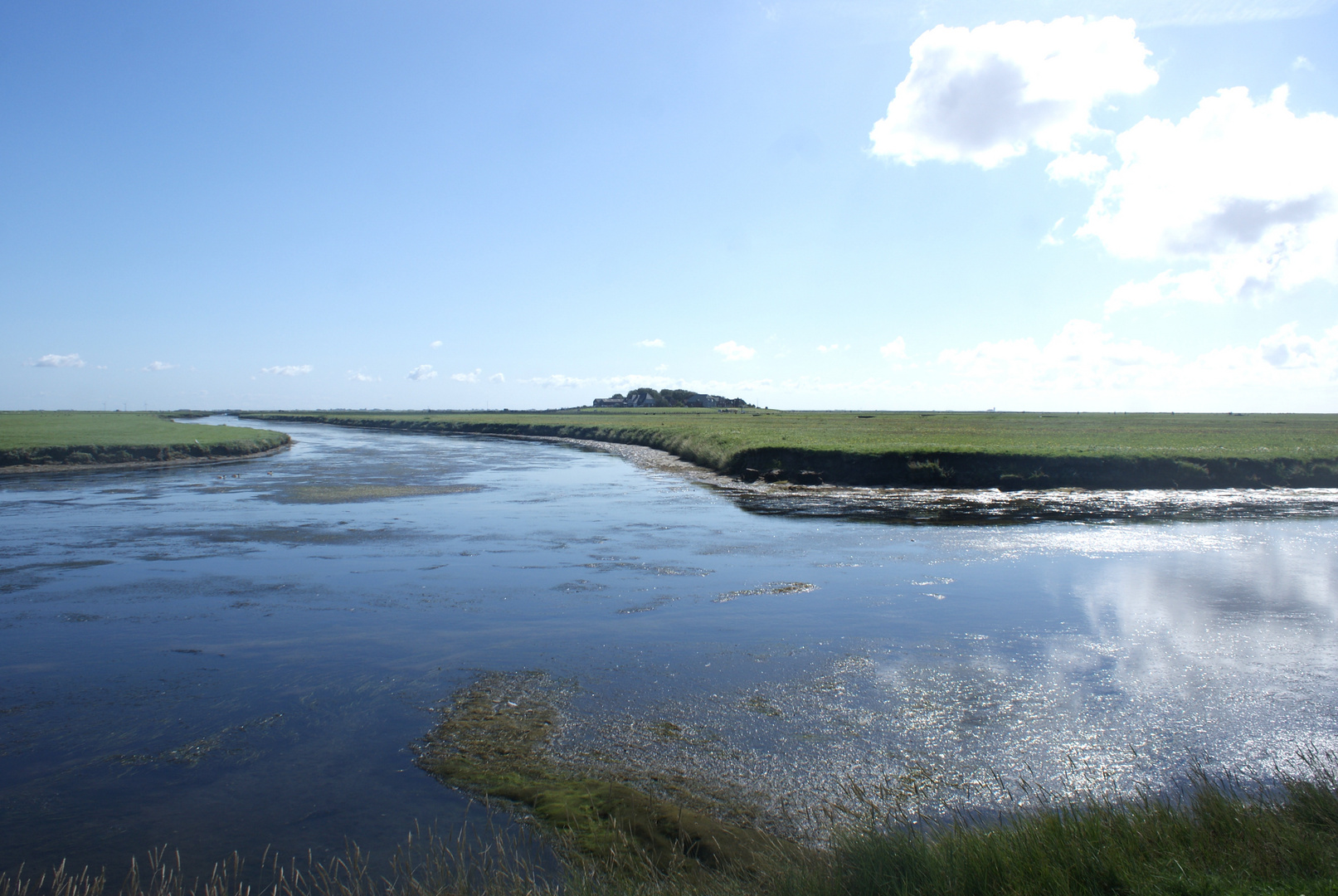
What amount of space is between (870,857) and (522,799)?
11.8 feet

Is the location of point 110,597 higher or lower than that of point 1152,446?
lower

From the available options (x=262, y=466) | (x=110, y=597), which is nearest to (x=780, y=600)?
(x=110, y=597)

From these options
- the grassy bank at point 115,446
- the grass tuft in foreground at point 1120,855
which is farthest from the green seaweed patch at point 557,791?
the grassy bank at point 115,446

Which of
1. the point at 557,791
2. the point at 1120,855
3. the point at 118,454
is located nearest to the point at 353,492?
the point at 118,454

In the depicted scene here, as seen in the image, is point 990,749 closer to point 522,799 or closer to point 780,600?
point 522,799

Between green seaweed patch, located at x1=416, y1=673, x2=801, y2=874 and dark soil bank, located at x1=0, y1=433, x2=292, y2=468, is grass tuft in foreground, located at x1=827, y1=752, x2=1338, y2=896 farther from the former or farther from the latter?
dark soil bank, located at x1=0, y1=433, x2=292, y2=468

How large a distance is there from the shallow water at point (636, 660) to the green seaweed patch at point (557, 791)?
471 millimetres

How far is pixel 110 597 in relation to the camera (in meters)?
15.2

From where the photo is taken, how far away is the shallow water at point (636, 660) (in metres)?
7.55

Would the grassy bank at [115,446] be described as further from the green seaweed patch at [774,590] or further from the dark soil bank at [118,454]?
the green seaweed patch at [774,590]

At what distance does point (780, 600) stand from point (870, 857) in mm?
9943

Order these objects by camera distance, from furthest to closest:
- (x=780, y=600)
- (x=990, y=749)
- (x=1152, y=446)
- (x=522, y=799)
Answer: (x=1152, y=446), (x=780, y=600), (x=990, y=749), (x=522, y=799)

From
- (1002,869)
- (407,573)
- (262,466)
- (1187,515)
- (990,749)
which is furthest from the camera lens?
(262,466)

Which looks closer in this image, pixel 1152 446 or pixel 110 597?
pixel 110 597
